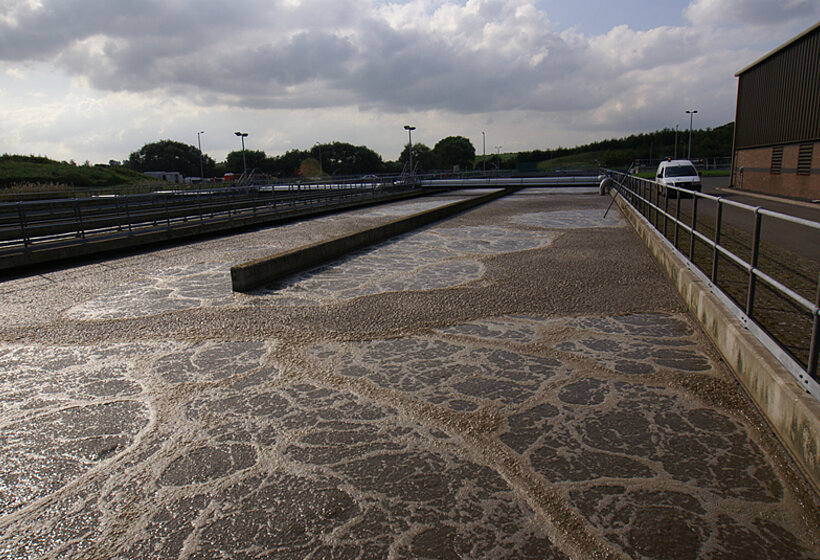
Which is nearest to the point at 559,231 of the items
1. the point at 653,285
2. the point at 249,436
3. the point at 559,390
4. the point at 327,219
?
the point at 653,285

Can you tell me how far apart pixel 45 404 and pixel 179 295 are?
392 cm

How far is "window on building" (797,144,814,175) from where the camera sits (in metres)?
24.0

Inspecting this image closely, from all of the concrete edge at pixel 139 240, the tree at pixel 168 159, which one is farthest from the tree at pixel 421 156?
the concrete edge at pixel 139 240

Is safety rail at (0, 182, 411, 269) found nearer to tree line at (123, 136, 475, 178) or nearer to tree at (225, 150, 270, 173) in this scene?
tree line at (123, 136, 475, 178)

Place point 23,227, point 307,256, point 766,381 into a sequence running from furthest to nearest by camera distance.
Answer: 1. point 23,227
2. point 307,256
3. point 766,381

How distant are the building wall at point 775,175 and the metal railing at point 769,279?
1225cm

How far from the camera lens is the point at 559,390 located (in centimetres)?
473

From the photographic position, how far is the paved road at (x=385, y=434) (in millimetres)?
2938

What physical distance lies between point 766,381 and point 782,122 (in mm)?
29085

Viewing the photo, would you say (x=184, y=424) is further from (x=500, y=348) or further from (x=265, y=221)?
(x=265, y=221)

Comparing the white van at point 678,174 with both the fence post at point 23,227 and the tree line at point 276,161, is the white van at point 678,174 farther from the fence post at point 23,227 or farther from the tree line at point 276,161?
the tree line at point 276,161

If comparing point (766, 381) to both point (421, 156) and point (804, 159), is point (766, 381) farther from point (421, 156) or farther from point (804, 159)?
point (421, 156)

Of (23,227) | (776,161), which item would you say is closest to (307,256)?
(23,227)

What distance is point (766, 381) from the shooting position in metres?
3.99
